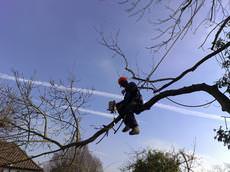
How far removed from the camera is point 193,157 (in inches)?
711

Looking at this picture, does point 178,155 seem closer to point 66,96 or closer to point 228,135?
point 228,135

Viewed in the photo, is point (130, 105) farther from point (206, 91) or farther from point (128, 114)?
point (206, 91)

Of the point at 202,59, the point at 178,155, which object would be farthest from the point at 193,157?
the point at 202,59

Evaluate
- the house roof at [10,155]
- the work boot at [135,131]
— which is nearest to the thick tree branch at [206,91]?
the work boot at [135,131]

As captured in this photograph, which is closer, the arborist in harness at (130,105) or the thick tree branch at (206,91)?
the thick tree branch at (206,91)

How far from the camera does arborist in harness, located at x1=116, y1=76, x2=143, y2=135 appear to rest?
6373 mm

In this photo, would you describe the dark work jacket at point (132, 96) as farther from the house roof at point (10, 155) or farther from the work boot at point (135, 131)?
the house roof at point (10, 155)

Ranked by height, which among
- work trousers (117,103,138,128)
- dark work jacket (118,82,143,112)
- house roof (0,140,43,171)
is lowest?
house roof (0,140,43,171)

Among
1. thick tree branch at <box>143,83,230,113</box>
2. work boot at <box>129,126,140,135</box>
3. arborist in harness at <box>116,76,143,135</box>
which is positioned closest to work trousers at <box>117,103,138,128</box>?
arborist in harness at <box>116,76,143,135</box>

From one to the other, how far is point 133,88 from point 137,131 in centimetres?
80

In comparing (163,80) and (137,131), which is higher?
(163,80)

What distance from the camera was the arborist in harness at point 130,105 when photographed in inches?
251

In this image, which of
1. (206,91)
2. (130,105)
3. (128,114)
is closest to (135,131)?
(128,114)

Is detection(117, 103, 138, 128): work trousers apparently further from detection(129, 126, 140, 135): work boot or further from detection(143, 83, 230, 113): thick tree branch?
detection(143, 83, 230, 113): thick tree branch
